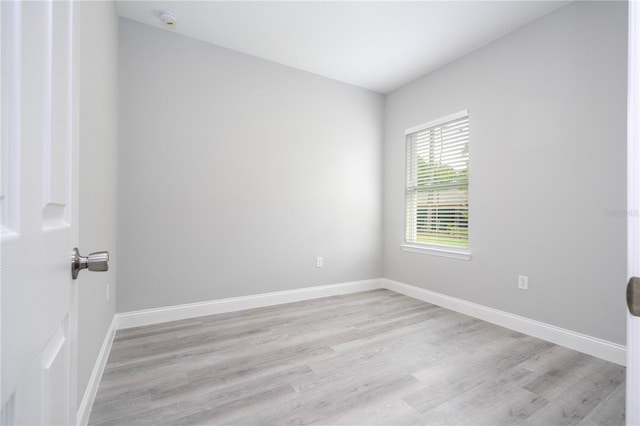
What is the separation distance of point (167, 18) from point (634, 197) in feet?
10.5

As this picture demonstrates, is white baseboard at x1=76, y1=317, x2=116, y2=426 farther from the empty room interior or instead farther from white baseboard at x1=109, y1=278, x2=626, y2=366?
white baseboard at x1=109, y1=278, x2=626, y2=366

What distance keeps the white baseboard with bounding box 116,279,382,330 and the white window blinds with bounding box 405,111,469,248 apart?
1.10 metres

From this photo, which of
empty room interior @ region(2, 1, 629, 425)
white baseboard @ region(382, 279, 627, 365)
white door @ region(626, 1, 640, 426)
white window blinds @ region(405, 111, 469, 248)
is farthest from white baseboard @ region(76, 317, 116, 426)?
white window blinds @ region(405, 111, 469, 248)

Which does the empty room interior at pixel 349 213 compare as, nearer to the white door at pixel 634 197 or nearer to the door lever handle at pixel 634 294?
the white door at pixel 634 197

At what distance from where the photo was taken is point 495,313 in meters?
2.74

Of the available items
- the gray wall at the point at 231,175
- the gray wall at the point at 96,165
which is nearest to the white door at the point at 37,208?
the gray wall at the point at 96,165

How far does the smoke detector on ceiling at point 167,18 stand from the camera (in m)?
2.50

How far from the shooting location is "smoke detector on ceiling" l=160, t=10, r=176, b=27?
2.50m

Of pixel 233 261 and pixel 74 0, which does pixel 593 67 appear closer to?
pixel 74 0

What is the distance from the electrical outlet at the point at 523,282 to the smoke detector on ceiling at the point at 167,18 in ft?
12.5

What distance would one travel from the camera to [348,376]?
5.99 feet

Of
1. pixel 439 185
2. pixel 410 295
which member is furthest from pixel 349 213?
pixel 410 295

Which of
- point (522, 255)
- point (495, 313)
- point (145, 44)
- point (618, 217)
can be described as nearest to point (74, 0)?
point (145, 44)

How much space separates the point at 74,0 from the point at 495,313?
3.32 m
